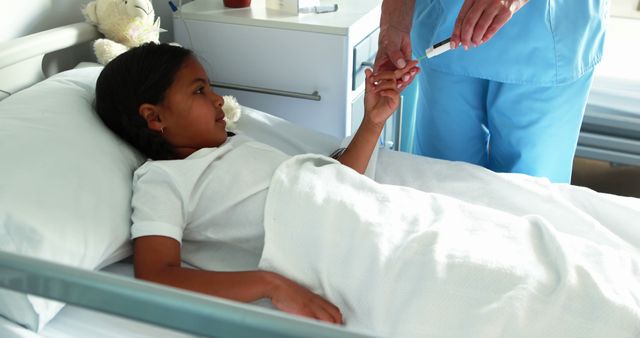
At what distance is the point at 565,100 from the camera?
1598 millimetres

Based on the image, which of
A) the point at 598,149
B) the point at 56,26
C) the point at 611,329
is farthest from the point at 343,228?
the point at 598,149

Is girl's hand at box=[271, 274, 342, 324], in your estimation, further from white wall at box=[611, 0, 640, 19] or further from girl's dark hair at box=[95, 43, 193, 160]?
white wall at box=[611, 0, 640, 19]

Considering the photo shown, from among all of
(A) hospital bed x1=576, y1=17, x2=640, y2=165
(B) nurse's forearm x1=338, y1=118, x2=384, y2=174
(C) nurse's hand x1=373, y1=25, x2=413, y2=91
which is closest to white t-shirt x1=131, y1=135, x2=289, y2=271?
(B) nurse's forearm x1=338, y1=118, x2=384, y2=174

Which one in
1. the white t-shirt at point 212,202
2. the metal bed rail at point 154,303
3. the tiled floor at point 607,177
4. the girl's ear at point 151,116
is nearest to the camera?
the metal bed rail at point 154,303

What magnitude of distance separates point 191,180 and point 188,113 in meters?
0.17

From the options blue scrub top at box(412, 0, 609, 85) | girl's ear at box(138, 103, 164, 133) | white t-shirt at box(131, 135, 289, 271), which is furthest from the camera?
blue scrub top at box(412, 0, 609, 85)

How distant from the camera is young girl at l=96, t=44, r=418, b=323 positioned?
46.5 inches

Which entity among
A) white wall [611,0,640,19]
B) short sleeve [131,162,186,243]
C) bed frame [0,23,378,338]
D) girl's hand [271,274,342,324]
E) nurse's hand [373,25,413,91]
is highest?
bed frame [0,23,378,338]

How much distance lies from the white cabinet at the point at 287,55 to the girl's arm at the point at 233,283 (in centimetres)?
94

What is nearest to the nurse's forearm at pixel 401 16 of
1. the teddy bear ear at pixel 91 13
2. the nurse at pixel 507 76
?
the nurse at pixel 507 76

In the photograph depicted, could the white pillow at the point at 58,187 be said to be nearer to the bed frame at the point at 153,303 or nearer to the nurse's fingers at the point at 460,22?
the bed frame at the point at 153,303

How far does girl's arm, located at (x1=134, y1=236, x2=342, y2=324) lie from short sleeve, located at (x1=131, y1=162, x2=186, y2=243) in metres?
0.02

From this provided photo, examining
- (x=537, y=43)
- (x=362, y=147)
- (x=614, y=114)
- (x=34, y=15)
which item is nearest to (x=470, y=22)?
(x=537, y=43)

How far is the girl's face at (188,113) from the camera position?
141 cm
